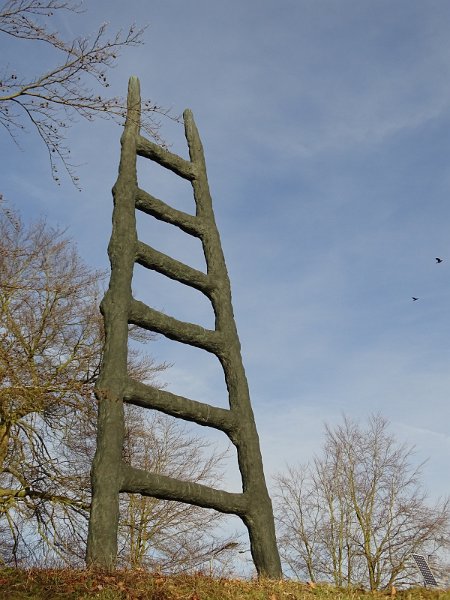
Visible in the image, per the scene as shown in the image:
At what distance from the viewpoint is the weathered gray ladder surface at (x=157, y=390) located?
20.7ft

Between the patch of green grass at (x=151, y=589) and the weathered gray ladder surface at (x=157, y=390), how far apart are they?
0.64m

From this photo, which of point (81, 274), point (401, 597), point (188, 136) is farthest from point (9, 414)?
point (401, 597)

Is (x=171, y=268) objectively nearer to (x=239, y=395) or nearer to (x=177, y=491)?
(x=239, y=395)

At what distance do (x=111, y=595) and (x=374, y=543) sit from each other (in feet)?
42.2

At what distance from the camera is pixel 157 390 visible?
6957 millimetres

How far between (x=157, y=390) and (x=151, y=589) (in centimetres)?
253

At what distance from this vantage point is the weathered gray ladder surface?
248 inches

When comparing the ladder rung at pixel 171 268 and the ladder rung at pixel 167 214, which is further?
the ladder rung at pixel 167 214

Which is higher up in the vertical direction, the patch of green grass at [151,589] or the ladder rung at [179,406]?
the ladder rung at [179,406]

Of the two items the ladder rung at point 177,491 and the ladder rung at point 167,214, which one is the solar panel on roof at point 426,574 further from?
the ladder rung at point 167,214

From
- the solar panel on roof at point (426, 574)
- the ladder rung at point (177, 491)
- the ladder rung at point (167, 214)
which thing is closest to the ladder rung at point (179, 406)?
the ladder rung at point (177, 491)

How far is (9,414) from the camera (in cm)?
998

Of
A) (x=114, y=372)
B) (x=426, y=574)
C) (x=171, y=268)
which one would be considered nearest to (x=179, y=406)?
(x=114, y=372)

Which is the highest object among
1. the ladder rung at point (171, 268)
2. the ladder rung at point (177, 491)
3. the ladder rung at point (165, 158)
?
the ladder rung at point (165, 158)
